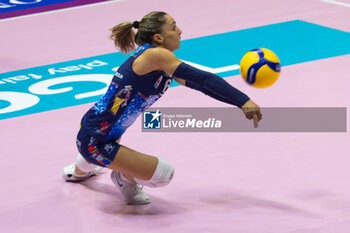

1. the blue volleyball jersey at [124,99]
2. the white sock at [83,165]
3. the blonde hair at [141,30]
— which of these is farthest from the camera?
the white sock at [83,165]

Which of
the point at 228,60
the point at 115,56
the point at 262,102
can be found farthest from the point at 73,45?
the point at 262,102

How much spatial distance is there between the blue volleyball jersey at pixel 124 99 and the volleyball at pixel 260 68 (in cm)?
56

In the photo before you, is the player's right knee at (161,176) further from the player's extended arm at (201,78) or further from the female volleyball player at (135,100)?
the player's extended arm at (201,78)

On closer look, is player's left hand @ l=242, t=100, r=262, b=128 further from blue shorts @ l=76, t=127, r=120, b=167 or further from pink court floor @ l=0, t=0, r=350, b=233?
blue shorts @ l=76, t=127, r=120, b=167

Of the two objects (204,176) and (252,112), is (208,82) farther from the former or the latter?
(204,176)

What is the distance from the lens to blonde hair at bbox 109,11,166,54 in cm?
531

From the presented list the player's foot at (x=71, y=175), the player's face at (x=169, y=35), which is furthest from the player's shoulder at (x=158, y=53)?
the player's foot at (x=71, y=175)

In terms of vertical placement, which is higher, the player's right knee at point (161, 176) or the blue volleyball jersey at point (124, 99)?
the blue volleyball jersey at point (124, 99)

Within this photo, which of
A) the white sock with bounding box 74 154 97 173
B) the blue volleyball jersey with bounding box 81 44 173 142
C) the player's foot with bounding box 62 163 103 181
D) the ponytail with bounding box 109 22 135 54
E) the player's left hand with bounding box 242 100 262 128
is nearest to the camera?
the player's left hand with bounding box 242 100 262 128

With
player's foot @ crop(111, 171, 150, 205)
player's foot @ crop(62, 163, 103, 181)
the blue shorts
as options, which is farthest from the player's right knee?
player's foot @ crop(62, 163, 103, 181)

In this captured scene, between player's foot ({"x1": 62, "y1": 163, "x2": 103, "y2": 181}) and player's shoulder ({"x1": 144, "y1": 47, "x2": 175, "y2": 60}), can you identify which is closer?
player's shoulder ({"x1": 144, "y1": 47, "x2": 175, "y2": 60})

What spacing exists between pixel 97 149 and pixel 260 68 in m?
1.27

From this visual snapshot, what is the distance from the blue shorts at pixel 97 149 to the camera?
5254mm

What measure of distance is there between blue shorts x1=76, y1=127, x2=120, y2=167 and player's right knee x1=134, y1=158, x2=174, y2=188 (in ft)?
0.96
